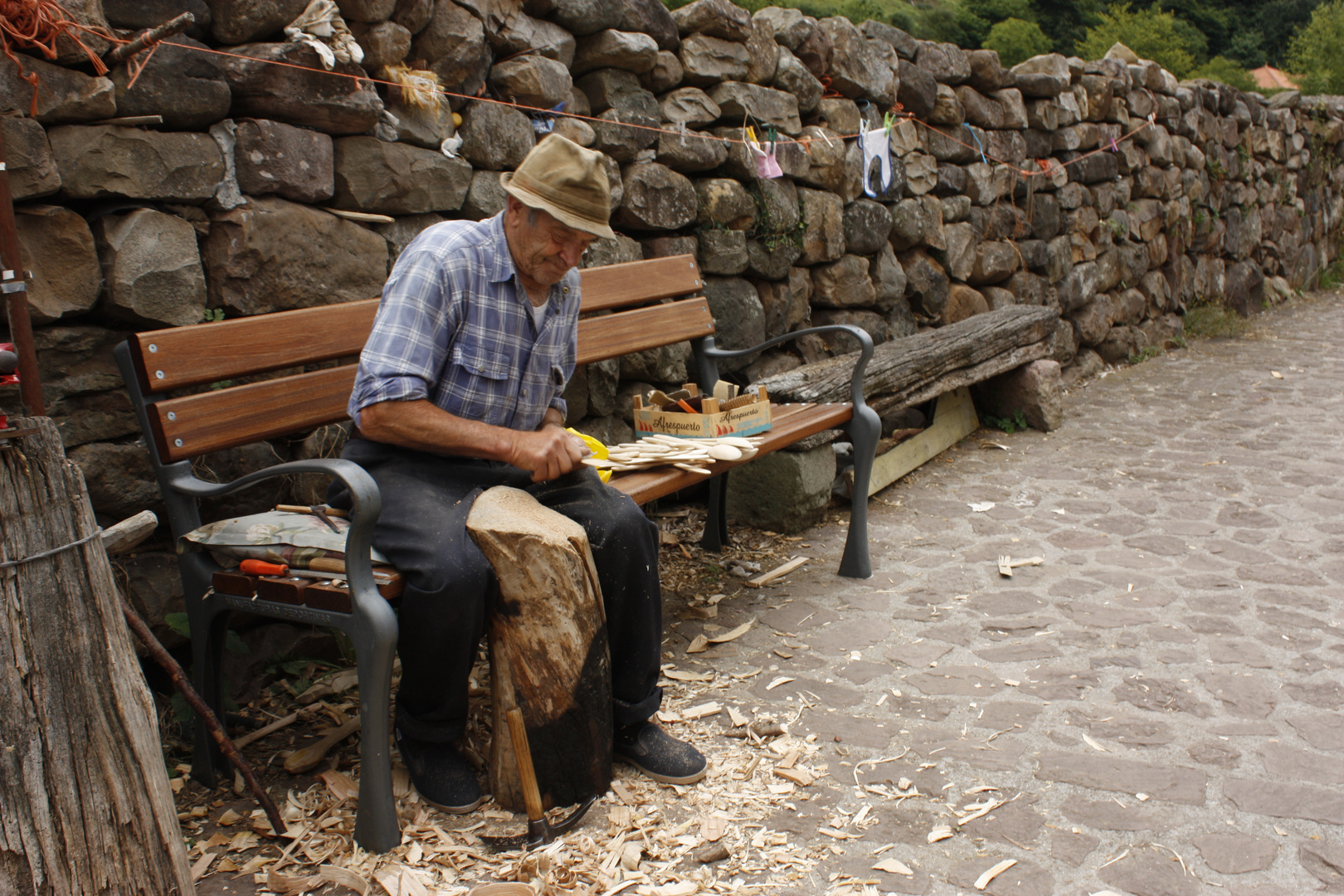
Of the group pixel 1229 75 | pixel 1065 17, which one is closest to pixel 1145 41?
pixel 1229 75

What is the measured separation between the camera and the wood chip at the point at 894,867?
2094 mm

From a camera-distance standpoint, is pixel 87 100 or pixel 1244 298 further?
pixel 1244 298

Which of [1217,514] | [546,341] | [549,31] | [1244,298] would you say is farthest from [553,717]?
[1244,298]

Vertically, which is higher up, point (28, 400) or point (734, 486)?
point (28, 400)

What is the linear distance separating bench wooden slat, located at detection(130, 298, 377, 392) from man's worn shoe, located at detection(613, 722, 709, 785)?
1.29m

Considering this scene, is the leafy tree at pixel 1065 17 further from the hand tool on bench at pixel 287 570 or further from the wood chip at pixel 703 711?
the hand tool on bench at pixel 287 570

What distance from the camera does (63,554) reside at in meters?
1.75

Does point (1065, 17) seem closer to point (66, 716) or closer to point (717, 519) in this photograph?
point (717, 519)

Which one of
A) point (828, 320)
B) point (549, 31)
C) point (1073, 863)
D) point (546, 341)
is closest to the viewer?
point (1073, 863)

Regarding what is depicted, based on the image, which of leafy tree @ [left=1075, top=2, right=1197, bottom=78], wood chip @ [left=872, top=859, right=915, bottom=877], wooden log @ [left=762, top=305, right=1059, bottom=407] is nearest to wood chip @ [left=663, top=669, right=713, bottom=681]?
wood chip @ [left=872, top=859, right=915, bottom=877]

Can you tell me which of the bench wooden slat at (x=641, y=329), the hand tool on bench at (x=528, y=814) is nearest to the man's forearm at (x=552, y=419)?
the bench wooden slat at (x=641, y=329)

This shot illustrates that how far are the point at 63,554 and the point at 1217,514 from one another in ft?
14.4

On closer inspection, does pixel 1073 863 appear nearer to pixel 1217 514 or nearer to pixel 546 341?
pixel 546 341

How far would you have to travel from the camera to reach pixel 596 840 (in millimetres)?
2195
